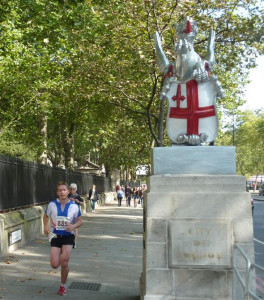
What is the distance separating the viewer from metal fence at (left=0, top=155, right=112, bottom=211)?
1288 centimetres

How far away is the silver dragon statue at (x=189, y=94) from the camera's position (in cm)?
674

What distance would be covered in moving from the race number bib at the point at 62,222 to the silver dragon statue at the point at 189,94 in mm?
2130

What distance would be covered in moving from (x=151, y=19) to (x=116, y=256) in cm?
815

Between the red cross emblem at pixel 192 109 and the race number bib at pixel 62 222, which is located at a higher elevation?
the red cross emblem at pixel 192 109

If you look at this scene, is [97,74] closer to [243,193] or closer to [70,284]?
[70,284]

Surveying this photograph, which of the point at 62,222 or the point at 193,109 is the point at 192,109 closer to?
the point at 193,109

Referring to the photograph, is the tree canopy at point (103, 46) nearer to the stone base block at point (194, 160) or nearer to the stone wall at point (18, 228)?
the stone wall at point (18, 228)

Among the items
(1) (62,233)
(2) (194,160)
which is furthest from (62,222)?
(2) (194,160)

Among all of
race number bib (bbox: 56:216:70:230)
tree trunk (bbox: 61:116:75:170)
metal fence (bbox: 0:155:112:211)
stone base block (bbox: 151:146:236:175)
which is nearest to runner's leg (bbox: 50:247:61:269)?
race number bib (bbox: 56:216:70:230)

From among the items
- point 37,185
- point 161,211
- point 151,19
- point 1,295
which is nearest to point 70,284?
point 1,295

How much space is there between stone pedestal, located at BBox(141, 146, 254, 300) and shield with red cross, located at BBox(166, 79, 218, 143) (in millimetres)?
958

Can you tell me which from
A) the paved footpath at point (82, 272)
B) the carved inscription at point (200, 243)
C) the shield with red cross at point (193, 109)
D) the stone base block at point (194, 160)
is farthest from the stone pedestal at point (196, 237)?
the paved footpath at point (82, 272)

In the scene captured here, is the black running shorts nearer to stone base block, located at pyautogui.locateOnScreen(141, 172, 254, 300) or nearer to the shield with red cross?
stone base block, located at pyautogui.locateOnScreen(141, 172, 254, 300)

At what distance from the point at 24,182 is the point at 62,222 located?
8032 mm
